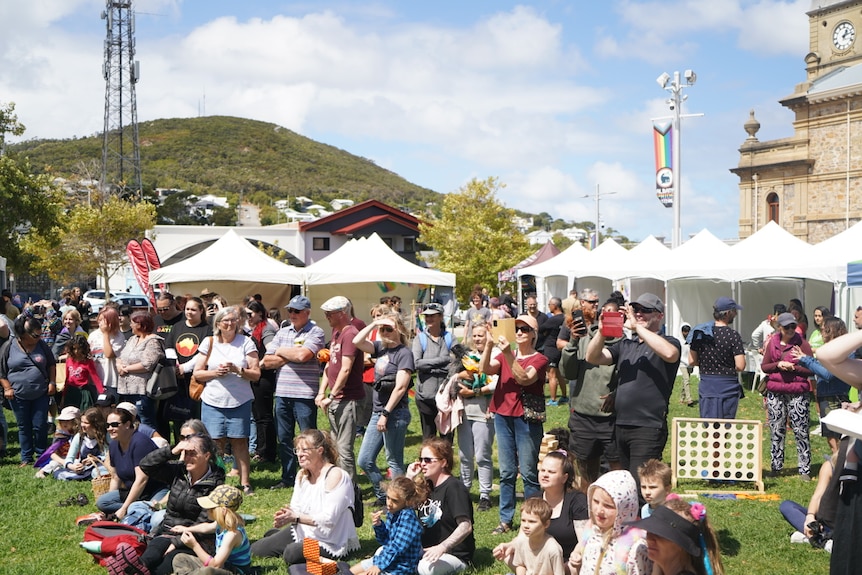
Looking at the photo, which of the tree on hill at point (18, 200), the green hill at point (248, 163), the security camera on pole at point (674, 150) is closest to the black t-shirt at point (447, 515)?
the security camera on pole at point (674, 150)

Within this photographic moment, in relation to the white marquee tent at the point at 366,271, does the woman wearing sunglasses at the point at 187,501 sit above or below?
below

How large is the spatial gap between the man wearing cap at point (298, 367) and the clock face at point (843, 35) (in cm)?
5887

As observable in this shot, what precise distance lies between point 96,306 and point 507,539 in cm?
3074

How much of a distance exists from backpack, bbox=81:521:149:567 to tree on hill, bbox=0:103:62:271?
24590mm

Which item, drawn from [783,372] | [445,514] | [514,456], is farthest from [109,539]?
[783,372]

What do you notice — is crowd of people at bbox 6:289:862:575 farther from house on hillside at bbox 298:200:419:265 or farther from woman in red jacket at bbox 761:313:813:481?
house on hillside at bbox 298:200:419:265

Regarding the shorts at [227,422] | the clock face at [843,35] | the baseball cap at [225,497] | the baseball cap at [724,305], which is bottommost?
the baseball cap at [225,497]

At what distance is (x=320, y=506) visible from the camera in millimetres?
5473

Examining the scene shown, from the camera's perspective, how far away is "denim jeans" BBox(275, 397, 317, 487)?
7355 mm

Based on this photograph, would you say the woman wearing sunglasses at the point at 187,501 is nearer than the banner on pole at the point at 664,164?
A: Yes

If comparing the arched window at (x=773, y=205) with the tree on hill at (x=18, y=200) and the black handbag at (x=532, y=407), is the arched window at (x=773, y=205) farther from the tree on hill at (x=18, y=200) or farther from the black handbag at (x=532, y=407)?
the black handbag at (x=532, y=407)

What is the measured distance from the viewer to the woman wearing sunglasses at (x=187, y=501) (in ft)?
17.3

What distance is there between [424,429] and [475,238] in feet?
98.3

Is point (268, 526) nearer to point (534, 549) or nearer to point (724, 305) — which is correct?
point (534, 549)
